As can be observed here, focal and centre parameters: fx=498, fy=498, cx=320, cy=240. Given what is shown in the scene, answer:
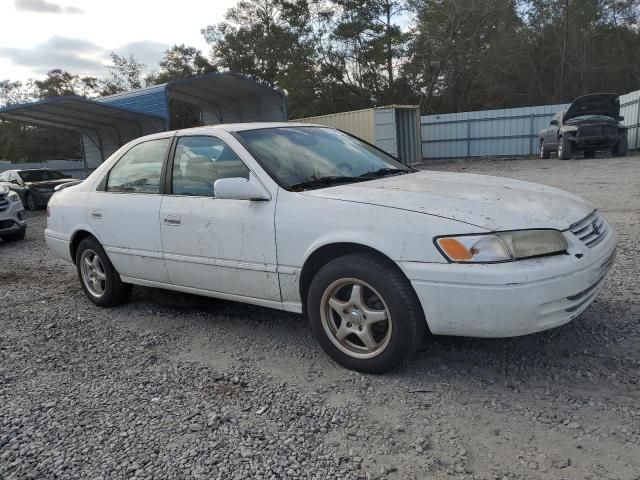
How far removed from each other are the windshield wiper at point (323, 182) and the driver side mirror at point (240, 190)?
8.1 inches

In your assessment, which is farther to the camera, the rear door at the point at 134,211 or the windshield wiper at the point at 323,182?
the rear door at the point at 134,211

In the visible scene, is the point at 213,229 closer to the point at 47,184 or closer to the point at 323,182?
the point at 323,182

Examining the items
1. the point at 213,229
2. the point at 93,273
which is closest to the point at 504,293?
the point at 213,229

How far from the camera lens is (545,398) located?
8.66 feet

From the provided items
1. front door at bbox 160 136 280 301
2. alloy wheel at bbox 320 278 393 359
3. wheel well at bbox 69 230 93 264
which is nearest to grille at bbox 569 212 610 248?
alloy wheel at bbox 320 278 393 359

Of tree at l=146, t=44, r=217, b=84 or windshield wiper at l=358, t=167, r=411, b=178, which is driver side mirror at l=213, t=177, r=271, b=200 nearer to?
windshield wiper at l=358, t=167, r=411, b=178

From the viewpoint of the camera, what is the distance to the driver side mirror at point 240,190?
3.26 meters

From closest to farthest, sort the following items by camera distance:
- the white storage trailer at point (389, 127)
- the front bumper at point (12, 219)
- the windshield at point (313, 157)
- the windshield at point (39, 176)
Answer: the windshield at point (313, 157) → the front bumper at point (12, 219) → the windshield at point (39, 176) → the white storage trailer at point (389, 127)

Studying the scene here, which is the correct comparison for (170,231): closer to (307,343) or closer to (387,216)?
(307,343)

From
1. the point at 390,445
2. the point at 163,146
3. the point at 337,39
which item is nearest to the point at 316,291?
the point at 390,445

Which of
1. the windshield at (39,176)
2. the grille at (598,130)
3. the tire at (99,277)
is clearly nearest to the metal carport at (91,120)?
the windshield at (39,176)

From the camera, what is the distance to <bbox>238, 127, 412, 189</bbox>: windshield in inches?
136

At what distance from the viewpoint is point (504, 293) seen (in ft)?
8.31

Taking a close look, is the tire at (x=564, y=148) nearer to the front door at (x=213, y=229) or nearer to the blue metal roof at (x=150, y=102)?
the blue metal roof at (x=150, y=102)
